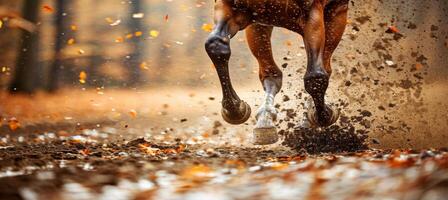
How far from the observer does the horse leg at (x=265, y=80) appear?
212 inches

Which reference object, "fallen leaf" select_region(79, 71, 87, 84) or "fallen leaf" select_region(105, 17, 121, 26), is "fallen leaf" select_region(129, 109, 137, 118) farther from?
"fallen leaf" select_region(105, 17, 121, 26)

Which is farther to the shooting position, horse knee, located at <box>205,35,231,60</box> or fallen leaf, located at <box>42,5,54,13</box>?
fallen leaf, located at <box>42,5,54,13</box>

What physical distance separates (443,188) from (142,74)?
33.9 feet

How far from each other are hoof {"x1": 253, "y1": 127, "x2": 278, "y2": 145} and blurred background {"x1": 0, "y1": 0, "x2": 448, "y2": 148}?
1.14 m

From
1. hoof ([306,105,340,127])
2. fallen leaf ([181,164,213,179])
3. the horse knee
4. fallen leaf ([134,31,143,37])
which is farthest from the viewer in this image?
fallen leaf ([134,31,143,37])

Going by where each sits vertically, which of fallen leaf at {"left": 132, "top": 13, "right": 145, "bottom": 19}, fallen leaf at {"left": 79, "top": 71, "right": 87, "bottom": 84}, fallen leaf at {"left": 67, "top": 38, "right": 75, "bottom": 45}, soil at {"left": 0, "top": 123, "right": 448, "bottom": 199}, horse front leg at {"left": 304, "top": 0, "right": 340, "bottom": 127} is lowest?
soil at {"left": 0, "top": 123, "right": 448, "bottom": 199}

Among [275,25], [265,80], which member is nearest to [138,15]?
[265,80]

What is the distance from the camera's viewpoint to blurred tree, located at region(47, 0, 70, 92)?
36.0ft

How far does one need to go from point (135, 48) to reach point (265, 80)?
7316 mm

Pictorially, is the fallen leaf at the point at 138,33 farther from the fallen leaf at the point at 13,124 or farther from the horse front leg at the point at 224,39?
the horse front leg at the point at 224,39

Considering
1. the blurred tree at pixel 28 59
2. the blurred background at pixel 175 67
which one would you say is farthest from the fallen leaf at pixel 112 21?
the blurred tree at pixel 28 59

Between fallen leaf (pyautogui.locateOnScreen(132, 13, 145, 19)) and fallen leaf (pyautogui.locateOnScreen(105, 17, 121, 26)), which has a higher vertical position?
fallen leaf (pyautogui.locateOnScreen(132, 13, 145, 19))

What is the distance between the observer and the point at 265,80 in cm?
570

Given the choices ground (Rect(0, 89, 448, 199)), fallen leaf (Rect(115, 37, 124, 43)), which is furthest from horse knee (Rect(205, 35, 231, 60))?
fallen leaf (Rect(115, 37, 124, 43))
